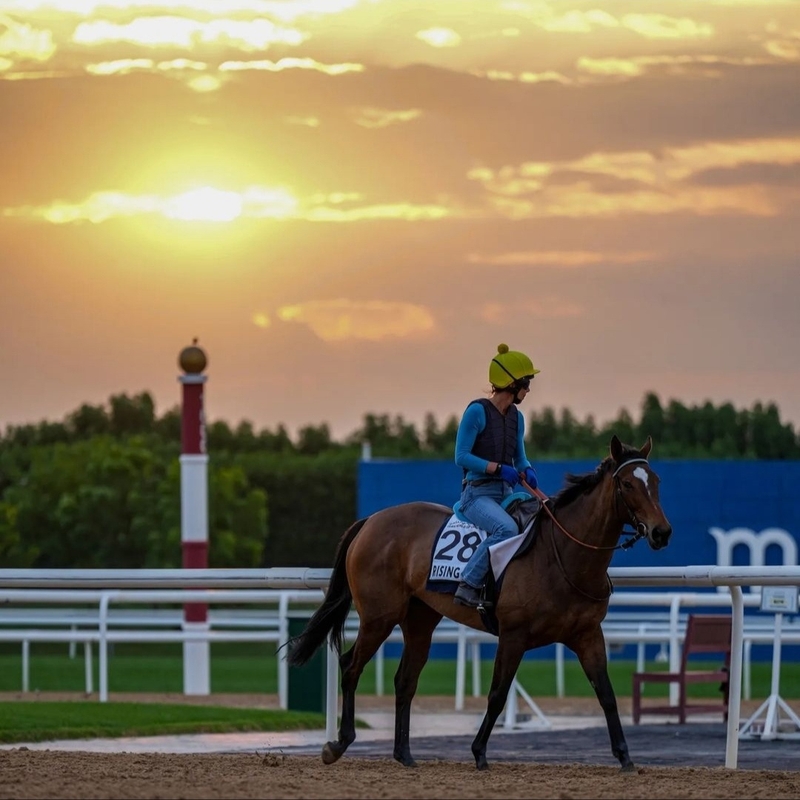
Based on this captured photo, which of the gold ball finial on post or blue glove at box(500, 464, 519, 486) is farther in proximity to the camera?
the gold ball finial on post

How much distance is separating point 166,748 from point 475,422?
3107 mm

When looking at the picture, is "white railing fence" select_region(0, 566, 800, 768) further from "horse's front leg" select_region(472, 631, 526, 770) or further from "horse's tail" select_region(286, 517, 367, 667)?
"horse's front leg" select_region(472, 631, 526, 770)

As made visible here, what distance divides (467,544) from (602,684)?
871mm

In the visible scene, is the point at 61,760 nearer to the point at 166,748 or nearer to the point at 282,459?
the point at 166,748

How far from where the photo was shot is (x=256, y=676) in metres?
22.7

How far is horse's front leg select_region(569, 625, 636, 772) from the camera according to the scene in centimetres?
729

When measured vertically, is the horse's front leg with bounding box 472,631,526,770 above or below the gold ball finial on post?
below

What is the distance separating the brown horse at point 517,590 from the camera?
7391 mm

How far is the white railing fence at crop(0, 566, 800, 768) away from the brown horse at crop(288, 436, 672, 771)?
10.5 inches

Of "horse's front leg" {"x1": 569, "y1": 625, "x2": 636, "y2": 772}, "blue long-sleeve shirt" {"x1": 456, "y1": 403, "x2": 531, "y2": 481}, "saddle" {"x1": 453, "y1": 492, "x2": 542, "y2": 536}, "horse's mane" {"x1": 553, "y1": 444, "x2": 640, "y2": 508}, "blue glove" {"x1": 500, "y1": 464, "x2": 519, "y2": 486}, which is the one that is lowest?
"horse's front leg" {"x1": 569, "y1": 625, "x2": 636, "y2": 772}

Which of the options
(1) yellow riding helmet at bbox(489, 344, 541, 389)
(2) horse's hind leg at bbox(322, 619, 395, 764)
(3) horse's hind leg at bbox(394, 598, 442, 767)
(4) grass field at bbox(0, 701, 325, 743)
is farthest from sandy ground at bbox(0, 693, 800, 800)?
(4) grass field at bbox(0, 701, 325, 743)

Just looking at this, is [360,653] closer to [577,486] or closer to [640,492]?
[577,486]

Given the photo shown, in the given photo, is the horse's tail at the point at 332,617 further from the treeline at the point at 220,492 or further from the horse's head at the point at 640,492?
the treeline at the point at 220,492

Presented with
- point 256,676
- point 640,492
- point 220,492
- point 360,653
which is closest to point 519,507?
point 640,492
